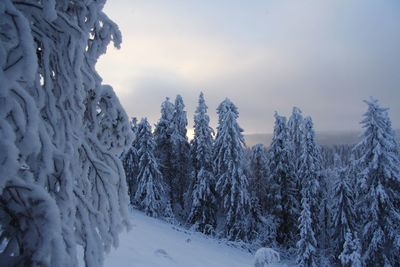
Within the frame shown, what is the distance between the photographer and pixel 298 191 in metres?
32.0

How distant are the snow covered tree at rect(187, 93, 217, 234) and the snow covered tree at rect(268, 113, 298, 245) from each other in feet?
18.4

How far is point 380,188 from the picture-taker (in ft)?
69.0

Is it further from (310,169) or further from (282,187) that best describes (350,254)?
(282,187)

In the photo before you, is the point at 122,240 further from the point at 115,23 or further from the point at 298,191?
the point at 298,191

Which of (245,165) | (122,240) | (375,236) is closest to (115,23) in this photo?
(122,240)

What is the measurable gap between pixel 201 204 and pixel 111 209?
2830 centimetres

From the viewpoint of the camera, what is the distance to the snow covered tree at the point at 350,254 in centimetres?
2023

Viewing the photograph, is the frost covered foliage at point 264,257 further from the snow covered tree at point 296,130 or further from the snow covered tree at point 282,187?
the snow covered tree at point 296,130

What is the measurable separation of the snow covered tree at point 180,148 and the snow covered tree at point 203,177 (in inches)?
94.3

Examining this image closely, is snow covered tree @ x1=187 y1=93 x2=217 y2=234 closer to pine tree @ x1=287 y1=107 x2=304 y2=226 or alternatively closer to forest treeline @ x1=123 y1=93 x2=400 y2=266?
forest treeline @ x1=123 y1=93 x2=400 y2=266

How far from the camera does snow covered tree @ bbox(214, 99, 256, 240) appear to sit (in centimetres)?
2903

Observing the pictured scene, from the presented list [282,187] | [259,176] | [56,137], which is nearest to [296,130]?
[259,176]

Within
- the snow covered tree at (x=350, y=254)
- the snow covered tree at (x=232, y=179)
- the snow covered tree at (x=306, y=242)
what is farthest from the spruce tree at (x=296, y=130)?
the snow covered tree at (x=350, y=254)

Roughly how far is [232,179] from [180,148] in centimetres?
900
